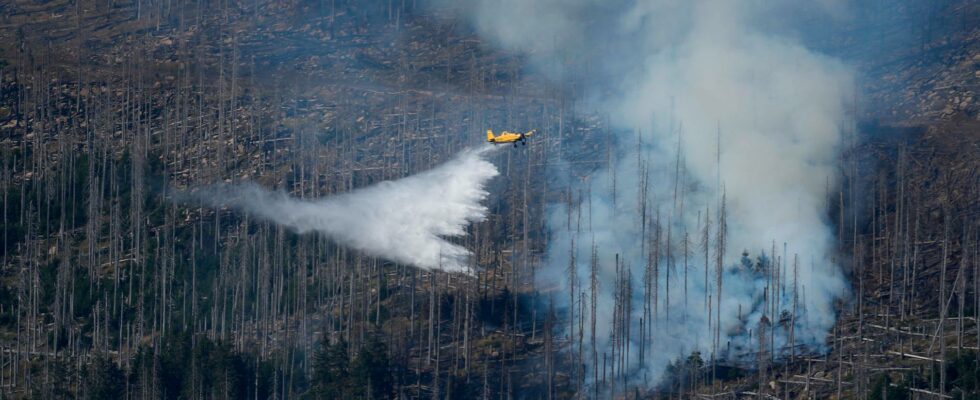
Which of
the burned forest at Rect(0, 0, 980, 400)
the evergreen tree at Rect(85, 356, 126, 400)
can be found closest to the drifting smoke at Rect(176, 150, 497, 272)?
the burned forest at Rect(0, 0, 980, 400)

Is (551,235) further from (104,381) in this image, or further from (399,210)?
(104,381)

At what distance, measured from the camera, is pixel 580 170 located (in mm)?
182875

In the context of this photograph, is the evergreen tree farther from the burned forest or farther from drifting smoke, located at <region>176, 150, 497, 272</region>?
drifting smoke, located at <region>176, 150, 497, 272</region>

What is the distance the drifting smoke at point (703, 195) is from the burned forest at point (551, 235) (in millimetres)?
290

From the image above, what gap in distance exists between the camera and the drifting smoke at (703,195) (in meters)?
166

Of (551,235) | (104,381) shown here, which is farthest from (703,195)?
(104,381)

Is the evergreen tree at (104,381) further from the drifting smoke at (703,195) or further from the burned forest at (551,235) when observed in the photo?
the drifting smoke at (703,195)

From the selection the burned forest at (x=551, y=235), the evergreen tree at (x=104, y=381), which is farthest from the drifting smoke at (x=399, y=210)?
the evergreen tree at (x=104, y=381)

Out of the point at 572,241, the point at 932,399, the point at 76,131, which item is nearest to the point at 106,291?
the point at 76,131

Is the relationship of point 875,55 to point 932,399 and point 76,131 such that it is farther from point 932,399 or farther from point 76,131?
point 76,131

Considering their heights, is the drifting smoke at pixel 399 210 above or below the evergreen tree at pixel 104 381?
above

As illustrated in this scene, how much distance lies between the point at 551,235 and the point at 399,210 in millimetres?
13893

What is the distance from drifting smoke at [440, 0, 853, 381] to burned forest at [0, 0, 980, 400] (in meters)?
0.29

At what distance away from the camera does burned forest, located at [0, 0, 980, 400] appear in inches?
6393
